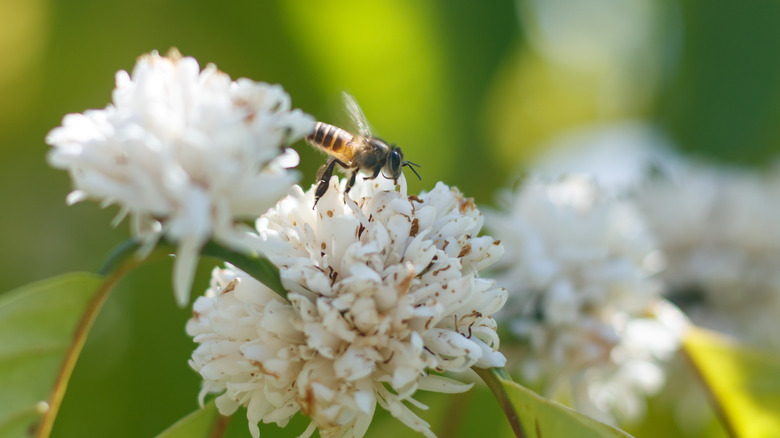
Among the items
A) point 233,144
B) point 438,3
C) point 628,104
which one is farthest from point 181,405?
point 628,104

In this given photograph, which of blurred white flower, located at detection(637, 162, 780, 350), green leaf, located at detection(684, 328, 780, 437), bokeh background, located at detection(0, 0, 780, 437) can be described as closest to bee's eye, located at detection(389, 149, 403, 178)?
green leaf, located at detection(684, 328, 780, 437)

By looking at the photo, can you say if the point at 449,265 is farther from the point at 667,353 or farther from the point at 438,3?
the point at 438,3

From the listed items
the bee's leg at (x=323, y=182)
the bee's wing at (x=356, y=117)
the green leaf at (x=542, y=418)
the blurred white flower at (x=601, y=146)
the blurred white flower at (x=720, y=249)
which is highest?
the blurred white flower at (x=601, y=146)

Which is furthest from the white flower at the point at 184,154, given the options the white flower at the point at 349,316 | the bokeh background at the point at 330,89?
the bokeh background at the point at 330,89

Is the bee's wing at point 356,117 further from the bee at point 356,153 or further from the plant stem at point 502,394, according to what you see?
the plant stem at point 502,394

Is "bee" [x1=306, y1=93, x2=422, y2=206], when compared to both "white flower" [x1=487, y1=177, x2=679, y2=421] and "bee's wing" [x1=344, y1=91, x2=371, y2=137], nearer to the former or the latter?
"bee's wing" [x1=344, y1=91, x2=371, y2=137]

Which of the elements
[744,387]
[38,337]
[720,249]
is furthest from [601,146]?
[38,337]
